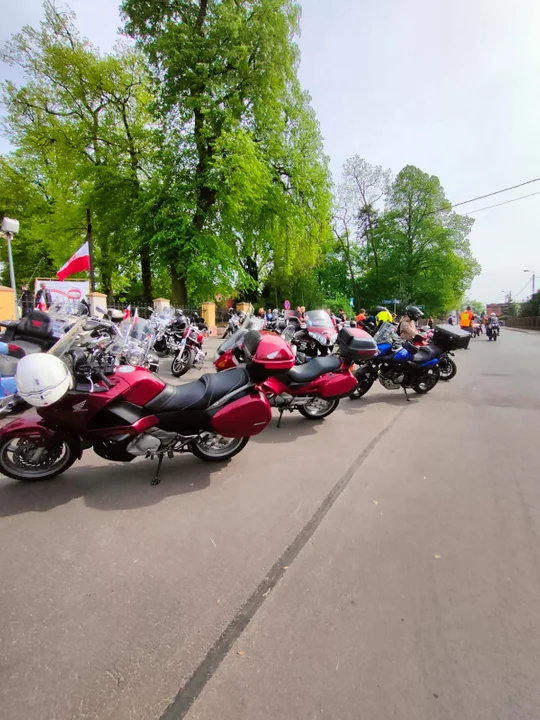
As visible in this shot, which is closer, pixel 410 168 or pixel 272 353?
pixel 272 353

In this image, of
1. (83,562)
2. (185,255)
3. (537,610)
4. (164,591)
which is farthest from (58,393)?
(185,255)

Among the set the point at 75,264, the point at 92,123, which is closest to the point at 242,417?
the point at 75,264

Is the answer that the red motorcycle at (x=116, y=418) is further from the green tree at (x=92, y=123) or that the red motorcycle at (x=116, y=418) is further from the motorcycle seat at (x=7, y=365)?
the green tree at (x=92, y=123)

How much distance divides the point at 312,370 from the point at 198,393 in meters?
2.12

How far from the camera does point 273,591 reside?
6.83 feet

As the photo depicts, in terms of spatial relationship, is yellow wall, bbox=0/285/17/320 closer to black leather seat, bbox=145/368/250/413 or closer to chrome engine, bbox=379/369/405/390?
black leather seat, bbox=145/368/250/413

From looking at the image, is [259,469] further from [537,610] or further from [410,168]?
[410,168]

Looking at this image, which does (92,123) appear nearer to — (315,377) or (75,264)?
(75,264)

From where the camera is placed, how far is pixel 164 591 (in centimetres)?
207

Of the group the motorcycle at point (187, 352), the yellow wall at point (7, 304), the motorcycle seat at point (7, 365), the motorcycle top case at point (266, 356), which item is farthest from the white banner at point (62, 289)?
the motorcycle top case at point (266, 356)

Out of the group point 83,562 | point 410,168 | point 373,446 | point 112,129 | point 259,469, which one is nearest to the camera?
point 83,562

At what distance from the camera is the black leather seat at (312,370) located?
4918 millimetres

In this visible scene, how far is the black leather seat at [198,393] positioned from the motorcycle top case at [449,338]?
5.04 m

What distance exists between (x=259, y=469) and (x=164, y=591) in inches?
67.4
